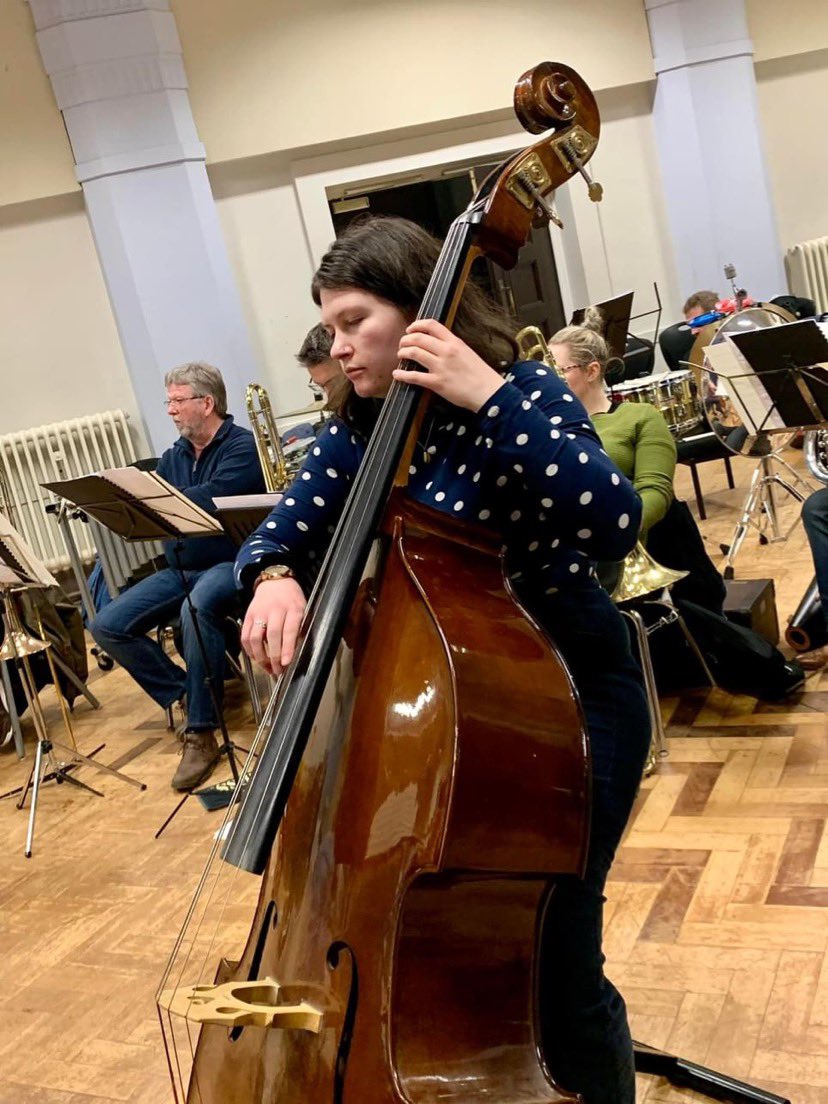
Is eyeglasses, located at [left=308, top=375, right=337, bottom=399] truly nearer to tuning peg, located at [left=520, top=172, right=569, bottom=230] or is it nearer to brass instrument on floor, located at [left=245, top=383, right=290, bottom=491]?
brass instrument on floor, located at [left=245, top=383, right=290, bottom=491]

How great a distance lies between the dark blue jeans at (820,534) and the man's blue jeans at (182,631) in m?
2.06

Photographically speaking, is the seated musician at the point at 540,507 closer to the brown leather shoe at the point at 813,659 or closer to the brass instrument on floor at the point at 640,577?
the brass instrument on floor at the point at 640,577

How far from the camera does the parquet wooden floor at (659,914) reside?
211 centimetres

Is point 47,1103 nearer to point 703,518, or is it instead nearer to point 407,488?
point 407,488

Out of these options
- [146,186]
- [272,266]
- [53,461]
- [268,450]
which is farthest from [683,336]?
[53,461]

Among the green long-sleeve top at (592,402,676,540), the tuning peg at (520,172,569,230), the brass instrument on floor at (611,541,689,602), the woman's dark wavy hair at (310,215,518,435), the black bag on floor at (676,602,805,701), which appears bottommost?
the black bag on floor at (676,602,805,701)

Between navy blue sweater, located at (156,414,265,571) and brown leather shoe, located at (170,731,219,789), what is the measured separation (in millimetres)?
705

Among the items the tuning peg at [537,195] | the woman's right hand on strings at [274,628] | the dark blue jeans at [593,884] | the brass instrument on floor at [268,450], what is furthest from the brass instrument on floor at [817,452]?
the woman's right hand on strings at [274,628]

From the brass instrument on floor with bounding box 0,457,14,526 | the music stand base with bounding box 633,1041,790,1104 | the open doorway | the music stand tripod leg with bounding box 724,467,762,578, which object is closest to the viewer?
the music stand base with bounding box 633,1041,790,1104

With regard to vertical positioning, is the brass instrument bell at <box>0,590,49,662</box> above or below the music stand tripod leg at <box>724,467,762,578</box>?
above

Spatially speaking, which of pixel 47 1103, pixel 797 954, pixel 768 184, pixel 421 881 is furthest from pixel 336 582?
pixel 768 184

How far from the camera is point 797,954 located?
2236mm

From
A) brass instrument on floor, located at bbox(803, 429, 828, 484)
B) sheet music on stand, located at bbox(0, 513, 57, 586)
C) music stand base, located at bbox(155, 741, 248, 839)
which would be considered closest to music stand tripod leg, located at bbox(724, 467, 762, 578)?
brass instrument on floor, located at bbox(803, 429, 828, 484)

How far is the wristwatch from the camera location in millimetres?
1539
